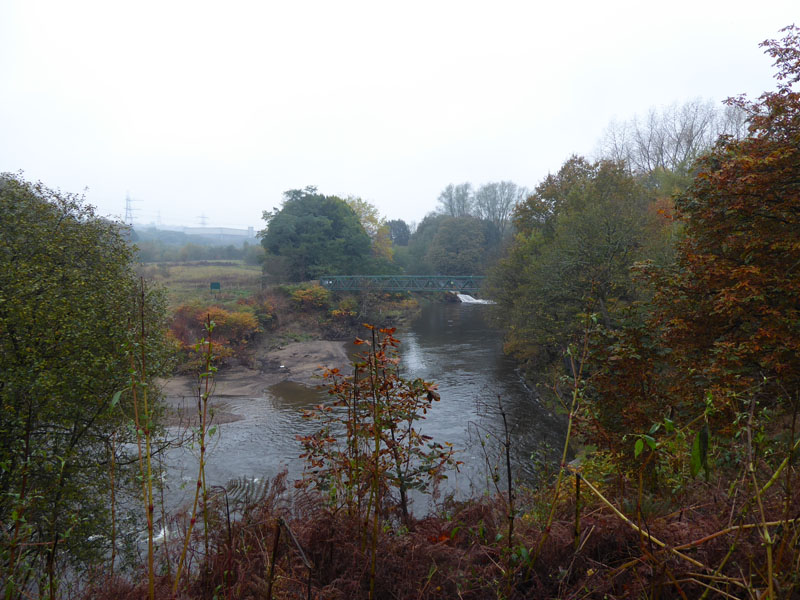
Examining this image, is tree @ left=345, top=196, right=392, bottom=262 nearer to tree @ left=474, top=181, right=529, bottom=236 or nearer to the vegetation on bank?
tree @ left=474, top=181, right=529, bottom=236

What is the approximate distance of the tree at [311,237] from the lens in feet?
131

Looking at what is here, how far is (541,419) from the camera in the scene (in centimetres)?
1597

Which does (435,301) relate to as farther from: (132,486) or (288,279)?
(132,486)

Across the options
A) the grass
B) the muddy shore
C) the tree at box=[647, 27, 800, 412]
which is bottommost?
the muddy shore

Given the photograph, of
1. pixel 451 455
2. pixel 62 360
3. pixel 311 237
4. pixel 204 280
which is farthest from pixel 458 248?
pixel 451 455

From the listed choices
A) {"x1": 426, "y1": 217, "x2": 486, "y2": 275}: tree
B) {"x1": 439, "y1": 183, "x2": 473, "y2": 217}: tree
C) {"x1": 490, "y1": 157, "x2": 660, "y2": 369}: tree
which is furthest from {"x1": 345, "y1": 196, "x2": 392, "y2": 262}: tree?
{"x1": 490, "y1": 157, "x2": 660, "y2": 369}: tree

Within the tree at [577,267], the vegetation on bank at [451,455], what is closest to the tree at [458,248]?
the tree at [577,267]

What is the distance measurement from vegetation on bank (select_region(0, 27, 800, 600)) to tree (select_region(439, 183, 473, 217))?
5966cm

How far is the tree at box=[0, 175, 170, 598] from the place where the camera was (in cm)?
620

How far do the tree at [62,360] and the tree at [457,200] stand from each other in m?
64.7

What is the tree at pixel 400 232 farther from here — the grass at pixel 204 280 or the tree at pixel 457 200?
the grass at pixel 204 280

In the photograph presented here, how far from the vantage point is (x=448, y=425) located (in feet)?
50.2

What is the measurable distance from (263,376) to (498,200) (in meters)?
51.6

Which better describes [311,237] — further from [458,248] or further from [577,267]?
[577,267]
